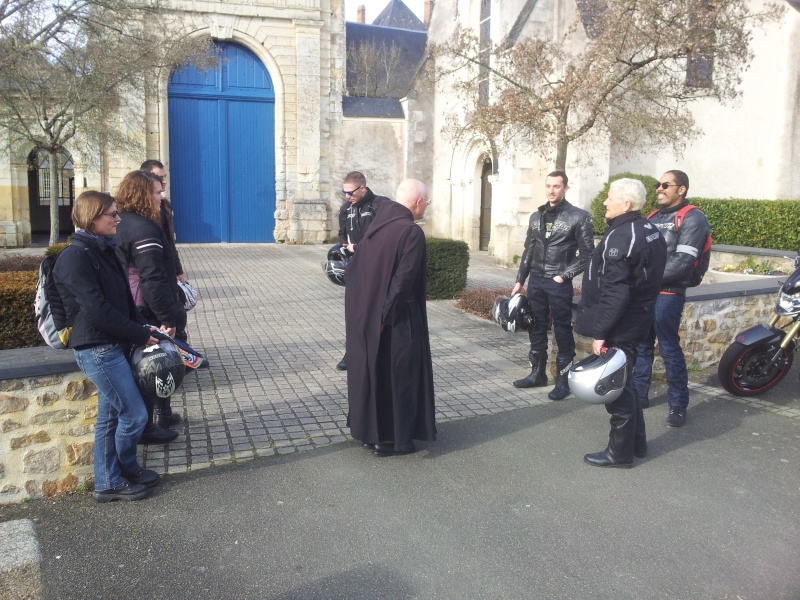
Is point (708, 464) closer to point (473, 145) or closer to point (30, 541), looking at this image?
point (30, 541)

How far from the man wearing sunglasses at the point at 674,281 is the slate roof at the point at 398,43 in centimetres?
2081

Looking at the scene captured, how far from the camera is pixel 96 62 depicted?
1234 centimetres

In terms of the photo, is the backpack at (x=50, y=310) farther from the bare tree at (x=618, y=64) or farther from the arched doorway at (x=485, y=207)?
the arched doorway at (x=485, y=207)

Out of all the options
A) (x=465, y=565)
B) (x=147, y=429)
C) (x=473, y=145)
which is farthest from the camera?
(x=473, y=145)

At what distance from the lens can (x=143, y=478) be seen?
4055 mm

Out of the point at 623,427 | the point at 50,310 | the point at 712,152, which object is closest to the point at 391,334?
the point at 623,427

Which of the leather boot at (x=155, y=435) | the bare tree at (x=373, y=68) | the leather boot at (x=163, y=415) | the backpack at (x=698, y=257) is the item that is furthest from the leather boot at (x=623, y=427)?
the bare tree at (x=373, y=68)

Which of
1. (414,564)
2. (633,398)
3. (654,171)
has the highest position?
(654,171)

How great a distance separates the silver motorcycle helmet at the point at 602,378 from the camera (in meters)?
4.23

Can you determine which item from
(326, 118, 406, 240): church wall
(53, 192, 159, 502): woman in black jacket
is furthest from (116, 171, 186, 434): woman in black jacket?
(326, 118, 406, 240): church wall

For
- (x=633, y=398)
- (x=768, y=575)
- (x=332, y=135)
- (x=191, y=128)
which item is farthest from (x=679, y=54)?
(x=191, y=128)

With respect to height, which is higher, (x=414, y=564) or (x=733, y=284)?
(x=733, y=284)

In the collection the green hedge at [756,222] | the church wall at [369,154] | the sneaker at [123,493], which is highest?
the church wall at [369,154]

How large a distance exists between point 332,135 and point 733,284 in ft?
51.6
